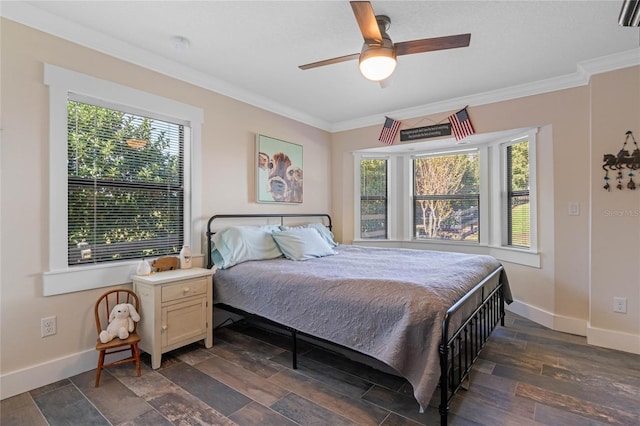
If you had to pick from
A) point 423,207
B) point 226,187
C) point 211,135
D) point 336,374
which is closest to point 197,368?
point 336,374

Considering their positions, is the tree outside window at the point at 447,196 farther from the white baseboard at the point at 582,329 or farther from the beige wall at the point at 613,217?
the beige wall at the point at 613,217

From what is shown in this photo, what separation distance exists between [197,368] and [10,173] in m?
1.87

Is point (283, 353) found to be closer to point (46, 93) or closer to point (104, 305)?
point (104, 305)

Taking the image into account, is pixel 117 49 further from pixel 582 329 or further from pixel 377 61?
pixel 582 329

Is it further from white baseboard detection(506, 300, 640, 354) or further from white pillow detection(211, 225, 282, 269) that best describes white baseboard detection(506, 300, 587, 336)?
white pillow detection(211, 225, 282, 269)

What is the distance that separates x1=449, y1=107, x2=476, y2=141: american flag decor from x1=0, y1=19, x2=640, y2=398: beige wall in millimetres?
98

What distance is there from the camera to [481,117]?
147 inches

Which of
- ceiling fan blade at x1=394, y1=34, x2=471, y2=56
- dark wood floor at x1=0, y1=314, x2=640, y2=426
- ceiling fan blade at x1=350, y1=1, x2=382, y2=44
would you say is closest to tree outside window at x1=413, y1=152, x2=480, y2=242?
dark wood floor at x1=0, y1=314, x2=640, y2=426

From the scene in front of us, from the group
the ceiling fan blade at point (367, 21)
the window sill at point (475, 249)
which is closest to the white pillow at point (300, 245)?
the window sill at point (475, 249)

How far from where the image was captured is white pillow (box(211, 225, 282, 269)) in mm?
3008

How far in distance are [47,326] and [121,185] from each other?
3.77 ft

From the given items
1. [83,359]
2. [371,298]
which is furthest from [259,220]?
[371,298]

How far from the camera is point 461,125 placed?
12.6 ft

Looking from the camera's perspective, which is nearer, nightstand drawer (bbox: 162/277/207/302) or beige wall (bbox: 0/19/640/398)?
beige wall (bbox: 0/19/640/398)
